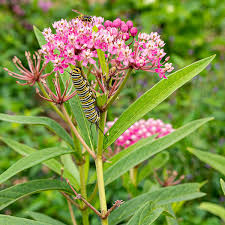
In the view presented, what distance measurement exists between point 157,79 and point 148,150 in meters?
1.50

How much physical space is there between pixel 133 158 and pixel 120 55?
338 millimetres

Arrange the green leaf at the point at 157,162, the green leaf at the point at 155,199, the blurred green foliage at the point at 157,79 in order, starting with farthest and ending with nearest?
the blurred green foliage at the point at 157,79 < the green leaf at the point at 157,162 < the green leaf at the point at 155,199

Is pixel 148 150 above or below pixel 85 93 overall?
below

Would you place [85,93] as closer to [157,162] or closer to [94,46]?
[94,46]

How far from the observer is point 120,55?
824 mm

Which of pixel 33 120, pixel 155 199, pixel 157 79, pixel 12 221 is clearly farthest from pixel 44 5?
pixel 12 221

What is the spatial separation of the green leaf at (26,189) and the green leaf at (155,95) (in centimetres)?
19

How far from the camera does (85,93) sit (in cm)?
82

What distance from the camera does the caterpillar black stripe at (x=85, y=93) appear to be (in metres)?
0.79

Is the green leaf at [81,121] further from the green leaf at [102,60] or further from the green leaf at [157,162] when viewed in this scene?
the green leaf at [157,162]

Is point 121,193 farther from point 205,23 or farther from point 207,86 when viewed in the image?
point 205,23

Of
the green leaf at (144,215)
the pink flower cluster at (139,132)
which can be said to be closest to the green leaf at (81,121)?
the green leaf at (144,215)

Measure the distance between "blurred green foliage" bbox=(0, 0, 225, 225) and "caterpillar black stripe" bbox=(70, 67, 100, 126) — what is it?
1.61 ft

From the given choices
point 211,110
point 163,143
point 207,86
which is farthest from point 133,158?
point 207,86
